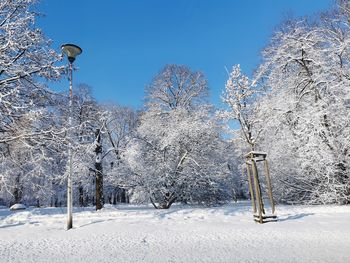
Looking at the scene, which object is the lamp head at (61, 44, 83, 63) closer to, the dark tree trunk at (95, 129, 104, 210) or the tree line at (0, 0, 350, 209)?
the tree line at (0, 0, 350, 209)

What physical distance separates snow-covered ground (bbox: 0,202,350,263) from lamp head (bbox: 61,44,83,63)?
5.71 meters

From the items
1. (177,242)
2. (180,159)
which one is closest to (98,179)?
(180,159)

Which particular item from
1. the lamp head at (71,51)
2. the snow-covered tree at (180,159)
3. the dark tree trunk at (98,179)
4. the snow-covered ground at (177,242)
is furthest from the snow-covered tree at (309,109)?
the lamp head at (71,51)

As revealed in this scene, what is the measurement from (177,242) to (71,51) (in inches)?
280

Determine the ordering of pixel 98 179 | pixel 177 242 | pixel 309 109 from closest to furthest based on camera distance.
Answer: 1. pixel 177 242
2. pixel 309 109
3. pixel 98 179

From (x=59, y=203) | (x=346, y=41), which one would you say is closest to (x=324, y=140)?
(x=346, y=41)

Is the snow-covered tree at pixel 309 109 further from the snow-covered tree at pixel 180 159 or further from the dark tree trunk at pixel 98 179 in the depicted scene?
the dark tree trunk at pixel 98 179

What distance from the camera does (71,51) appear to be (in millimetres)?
9406

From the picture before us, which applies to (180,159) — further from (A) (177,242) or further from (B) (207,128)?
(A) (177,242)

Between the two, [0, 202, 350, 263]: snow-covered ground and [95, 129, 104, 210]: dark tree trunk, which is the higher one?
[95, 129, 104, 210]: dark tree trunk

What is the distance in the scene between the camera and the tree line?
915 cm

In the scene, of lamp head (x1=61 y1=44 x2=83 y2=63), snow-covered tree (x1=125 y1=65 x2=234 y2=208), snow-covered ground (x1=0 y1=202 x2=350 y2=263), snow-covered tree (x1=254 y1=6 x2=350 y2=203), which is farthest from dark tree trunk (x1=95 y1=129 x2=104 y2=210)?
snow-covered tree (x1=254 y1=6 x2=350 y2=203)

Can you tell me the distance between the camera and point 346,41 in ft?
44.1

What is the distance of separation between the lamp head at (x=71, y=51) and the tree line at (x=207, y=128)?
41cm
